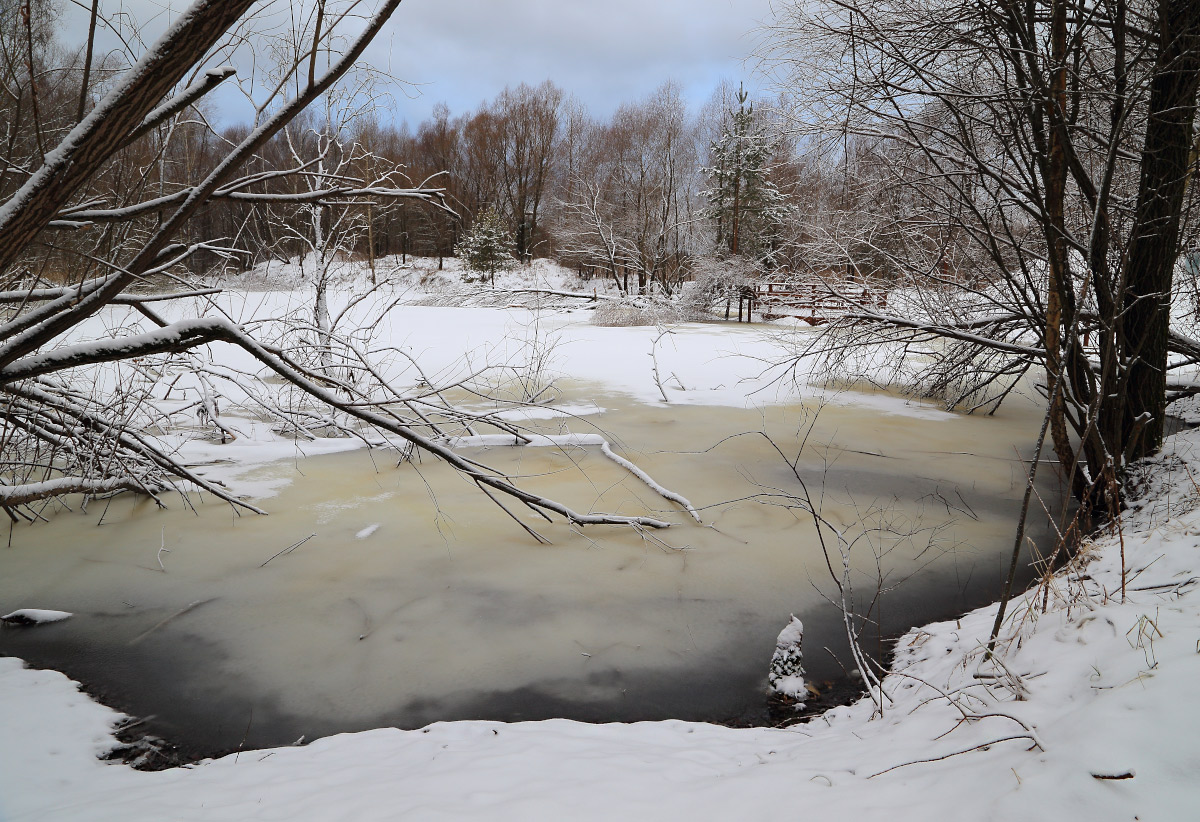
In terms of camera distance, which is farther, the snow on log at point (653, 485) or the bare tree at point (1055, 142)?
the snow on log at point (653, 485)

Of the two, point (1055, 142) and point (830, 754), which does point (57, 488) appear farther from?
point (1055, 142)

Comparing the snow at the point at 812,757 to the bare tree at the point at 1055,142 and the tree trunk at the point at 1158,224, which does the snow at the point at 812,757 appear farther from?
the tree trunk at the point at 1158,224

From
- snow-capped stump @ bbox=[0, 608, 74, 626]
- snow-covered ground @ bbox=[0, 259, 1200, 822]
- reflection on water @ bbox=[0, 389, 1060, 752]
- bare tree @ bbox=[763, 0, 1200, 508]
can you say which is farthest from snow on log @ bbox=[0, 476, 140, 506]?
bare tree @ bbox=[763, 0, 1200, 508]

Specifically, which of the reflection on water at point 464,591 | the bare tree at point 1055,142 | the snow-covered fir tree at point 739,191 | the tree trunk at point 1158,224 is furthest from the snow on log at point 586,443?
the snow-covered fir tree at point 739,191

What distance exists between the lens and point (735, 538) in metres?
5.20

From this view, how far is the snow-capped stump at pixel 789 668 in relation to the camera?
337cm

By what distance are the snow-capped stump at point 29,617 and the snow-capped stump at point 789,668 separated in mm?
3973

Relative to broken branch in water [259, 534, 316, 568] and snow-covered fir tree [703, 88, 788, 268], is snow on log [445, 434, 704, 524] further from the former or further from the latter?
snow-covered fir tree [703, 88, 788, 268]

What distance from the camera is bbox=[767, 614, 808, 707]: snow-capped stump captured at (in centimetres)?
337

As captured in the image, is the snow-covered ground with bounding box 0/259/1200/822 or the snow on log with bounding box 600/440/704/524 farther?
the snow on log with bounding box 600/440/704/524

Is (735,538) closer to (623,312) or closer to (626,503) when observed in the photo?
(626,503)

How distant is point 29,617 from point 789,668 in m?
4.18

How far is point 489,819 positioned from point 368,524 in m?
3.65

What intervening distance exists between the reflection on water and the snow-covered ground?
353 mm
